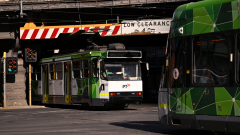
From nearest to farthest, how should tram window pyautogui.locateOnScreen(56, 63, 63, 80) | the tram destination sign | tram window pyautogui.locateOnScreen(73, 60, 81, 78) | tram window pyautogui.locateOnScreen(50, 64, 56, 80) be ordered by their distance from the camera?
tram window pyautogui.locateOnScreen(73, 60, 81, 78) → tram window pyautogui.locateOnScreen(56, 63, 63, 80) → tram window pyautogui.locateOnScreen(50, 64, 56, 80) → the tram destination sign

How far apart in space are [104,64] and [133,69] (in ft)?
4.46

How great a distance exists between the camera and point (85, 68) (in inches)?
840

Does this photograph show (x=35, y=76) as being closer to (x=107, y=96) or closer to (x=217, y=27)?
(x=107, y=96)

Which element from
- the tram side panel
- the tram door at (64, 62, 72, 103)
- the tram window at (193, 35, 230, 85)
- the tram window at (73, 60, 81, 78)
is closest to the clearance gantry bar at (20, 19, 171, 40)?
the tram side panel

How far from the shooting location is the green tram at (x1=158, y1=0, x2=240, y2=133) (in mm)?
8836

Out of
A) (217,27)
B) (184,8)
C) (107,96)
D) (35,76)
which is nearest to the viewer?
(217,27)

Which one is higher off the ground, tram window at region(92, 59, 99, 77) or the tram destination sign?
the tram destination sign

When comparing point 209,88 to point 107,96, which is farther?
point 107,96

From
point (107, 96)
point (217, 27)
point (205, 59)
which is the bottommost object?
point (107, 96)

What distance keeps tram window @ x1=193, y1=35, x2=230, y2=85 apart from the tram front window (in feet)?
34.5

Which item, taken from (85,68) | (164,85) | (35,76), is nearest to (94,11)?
(35,76)

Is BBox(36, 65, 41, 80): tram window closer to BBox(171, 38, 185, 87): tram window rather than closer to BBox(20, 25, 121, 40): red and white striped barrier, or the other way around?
BBox(20, 25, 121, 40): red and white striped barrier

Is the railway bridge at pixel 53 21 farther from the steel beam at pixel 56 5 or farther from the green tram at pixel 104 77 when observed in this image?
the green tram at pixel 104 77

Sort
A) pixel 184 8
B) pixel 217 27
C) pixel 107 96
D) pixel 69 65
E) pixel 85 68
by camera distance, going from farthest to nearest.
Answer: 1. pixel 69 65
2. pixel 85 68
3. pixel 107 96
4. pixel 184 8
5. pixel 217 27
